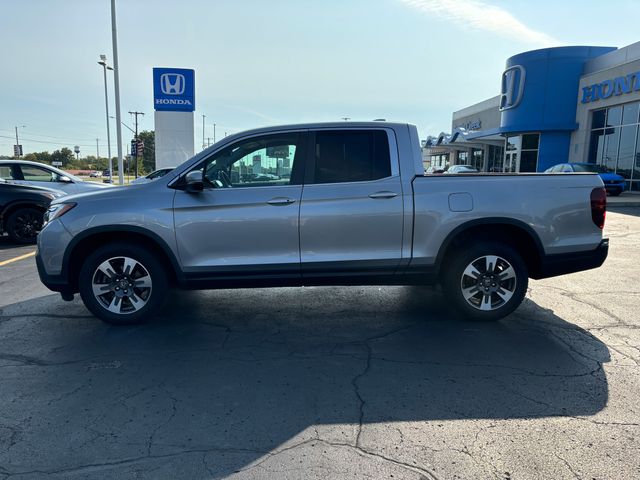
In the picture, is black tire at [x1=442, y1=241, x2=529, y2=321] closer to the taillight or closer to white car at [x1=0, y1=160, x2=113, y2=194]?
the taillight

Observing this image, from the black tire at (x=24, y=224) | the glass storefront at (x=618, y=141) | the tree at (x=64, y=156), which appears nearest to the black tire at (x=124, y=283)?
the black tire at (x=24, y=224)

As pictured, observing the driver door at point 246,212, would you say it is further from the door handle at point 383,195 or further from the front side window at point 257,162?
the door handle at point 383,195

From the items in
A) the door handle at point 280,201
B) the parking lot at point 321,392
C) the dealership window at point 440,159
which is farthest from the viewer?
the dealership window at point 440,159

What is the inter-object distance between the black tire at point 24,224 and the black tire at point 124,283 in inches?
247

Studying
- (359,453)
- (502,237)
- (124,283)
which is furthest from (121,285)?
(502,237)

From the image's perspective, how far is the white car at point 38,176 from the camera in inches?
429

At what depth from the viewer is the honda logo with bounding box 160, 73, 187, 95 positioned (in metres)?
18.5

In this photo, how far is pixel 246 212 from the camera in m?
4.48

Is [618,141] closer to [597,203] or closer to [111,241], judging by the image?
[597,203]

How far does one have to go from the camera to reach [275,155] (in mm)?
4688

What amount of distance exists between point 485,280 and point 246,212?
99.5 inches

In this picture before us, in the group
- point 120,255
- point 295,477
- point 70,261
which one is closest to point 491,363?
point 295,477

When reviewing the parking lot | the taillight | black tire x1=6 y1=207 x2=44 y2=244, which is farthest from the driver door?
black tire x1=6 y1=207 x2=44 y2=244

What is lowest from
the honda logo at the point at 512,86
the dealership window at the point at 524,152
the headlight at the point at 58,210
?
the headlight at the point at 58,210
